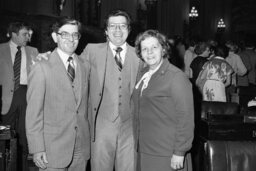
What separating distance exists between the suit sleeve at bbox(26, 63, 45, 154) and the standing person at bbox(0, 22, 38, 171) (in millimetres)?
2215

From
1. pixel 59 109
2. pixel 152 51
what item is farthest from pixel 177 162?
pixel 59 109

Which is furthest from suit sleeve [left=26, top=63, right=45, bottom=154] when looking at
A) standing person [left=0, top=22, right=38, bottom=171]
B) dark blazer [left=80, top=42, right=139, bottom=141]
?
standing person [left=0, top=22, right=38, bottom=171]

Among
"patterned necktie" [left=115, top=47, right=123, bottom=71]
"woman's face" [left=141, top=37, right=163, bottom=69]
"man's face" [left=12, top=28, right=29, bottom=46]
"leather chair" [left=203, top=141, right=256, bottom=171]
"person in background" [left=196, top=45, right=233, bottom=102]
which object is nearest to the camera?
"leather chair" [left=203, top=141, right=256, bottom=171]

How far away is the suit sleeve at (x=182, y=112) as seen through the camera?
2.58 meters

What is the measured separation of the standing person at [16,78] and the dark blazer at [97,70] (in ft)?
5.79

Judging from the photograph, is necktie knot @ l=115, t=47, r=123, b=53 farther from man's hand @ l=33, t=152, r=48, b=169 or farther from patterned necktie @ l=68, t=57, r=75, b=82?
man's hand @ l=33, t=152, r=48, b=169

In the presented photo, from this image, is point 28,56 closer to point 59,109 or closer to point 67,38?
point 67,38

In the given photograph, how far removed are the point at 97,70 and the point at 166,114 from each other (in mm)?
842

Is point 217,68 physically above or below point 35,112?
above

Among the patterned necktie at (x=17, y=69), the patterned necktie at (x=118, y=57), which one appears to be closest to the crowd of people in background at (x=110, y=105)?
the patterned necktie at (x=118, y=57)

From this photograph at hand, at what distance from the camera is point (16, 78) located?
4.72m

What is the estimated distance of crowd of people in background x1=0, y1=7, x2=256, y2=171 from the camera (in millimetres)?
2615

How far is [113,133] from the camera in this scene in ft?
10.4

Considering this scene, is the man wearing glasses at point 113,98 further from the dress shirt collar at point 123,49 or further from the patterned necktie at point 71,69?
the patterned necktie at point 71,69
